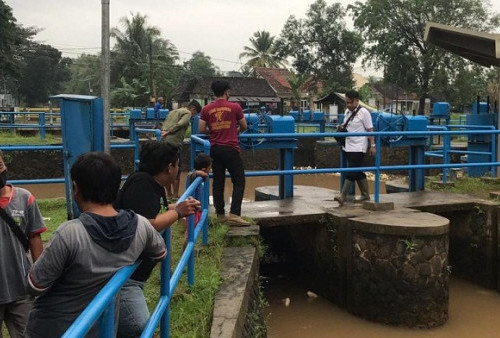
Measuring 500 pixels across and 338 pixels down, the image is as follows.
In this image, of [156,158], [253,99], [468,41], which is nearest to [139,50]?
[253,99]

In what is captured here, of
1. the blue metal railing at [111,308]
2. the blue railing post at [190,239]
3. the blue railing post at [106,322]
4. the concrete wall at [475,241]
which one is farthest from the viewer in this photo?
the concrete wall at [475,241]

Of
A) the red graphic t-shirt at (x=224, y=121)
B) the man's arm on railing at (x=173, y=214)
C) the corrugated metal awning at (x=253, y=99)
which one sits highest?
the corrugated metal awning at (x=253, y=99)

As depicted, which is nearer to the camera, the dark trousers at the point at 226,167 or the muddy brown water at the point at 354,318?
the dark trousers at the point at 226,167

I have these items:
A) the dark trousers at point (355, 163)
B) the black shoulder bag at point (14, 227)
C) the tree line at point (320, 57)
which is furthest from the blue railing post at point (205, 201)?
the tree line at point (320, 57)

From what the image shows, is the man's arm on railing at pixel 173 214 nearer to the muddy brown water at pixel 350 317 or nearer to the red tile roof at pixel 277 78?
the muddy brown water at pixel 350 317

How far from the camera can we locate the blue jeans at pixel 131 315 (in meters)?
2.30

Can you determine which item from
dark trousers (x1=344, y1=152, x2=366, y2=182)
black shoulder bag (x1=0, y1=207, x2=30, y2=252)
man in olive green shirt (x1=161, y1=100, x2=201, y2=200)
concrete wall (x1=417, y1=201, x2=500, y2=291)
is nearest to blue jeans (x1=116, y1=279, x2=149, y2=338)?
black shoulder bag (x1=0, y1=207, x2=30, y2=252)

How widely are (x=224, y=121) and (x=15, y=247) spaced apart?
287 cm

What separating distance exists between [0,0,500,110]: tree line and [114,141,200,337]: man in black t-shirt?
653 inches

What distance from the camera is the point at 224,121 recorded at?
5230 millimetres

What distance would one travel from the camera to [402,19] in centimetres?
3152

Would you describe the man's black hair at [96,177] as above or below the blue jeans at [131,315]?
above

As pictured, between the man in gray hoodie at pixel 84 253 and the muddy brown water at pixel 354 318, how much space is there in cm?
406

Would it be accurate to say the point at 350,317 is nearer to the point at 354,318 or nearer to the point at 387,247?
the point at 354,318
